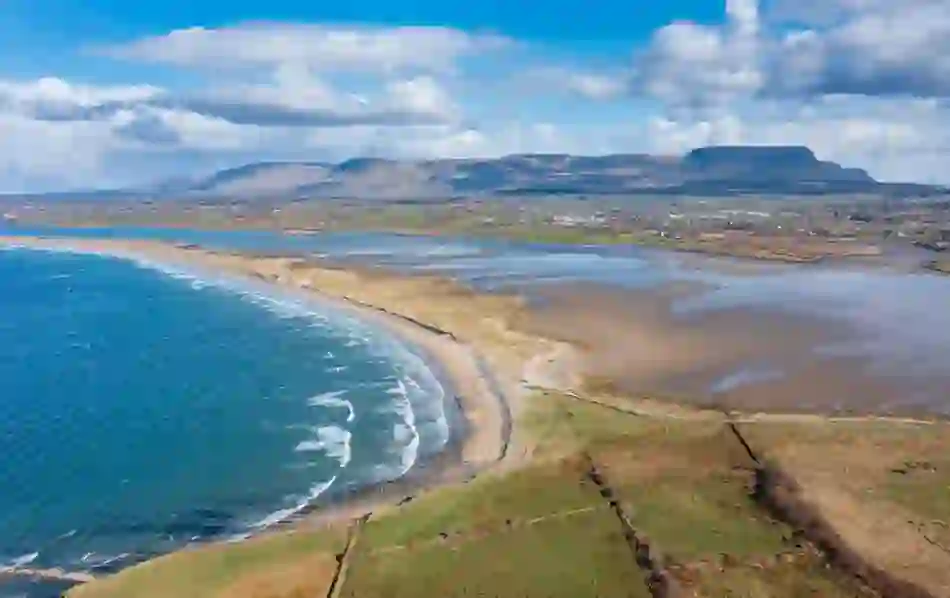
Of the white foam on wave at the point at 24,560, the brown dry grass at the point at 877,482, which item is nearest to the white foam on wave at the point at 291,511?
the white foam on wave at the point at 24,560

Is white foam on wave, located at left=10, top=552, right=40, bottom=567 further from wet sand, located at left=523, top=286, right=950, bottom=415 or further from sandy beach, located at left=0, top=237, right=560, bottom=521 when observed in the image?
wet sand, located at left=523, top=286, right=950, bottom=415

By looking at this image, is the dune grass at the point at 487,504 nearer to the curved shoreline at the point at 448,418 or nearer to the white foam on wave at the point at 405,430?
the curved shoreline at the point at 448,418

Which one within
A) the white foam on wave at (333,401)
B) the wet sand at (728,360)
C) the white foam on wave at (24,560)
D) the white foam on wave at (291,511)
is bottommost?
the white foam on wave at (24,560)

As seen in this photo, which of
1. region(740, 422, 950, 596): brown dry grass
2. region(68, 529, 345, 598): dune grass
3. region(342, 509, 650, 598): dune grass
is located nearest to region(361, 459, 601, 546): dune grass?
region(342, 509, 650, 598): dune grass

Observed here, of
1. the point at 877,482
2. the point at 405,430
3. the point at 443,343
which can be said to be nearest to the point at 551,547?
the point at 877,482

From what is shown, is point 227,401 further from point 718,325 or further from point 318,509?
point 718,325
